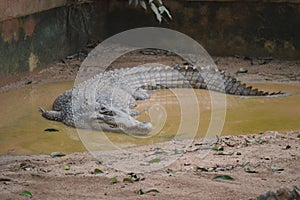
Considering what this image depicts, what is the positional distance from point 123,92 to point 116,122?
120 centimetres

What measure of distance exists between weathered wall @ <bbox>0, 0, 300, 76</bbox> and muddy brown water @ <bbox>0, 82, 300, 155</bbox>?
3.50 ft

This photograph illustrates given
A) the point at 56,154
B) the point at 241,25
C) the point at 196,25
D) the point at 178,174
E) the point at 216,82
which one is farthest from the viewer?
the point at 196,25

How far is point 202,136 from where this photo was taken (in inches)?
199

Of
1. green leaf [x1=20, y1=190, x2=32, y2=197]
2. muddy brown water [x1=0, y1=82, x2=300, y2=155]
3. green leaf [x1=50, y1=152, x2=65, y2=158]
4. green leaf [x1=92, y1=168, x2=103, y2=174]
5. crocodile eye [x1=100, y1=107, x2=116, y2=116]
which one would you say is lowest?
muddy brown water [x1=0, y1=82, x2=300, y2=155]

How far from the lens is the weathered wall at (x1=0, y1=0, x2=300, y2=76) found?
25.3 ft

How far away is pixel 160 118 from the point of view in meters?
5.62

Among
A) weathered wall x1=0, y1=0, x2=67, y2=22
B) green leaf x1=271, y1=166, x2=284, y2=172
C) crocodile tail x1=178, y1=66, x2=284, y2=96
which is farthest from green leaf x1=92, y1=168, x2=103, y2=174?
weathered wall x1=0, y1=0, x2=67, y2=22

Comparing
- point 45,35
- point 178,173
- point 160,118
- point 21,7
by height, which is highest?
point 21,7

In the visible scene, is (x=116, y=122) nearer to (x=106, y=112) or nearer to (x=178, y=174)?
(x=106, y=112)

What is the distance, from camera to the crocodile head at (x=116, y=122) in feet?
16.9

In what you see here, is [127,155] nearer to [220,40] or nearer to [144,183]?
[144,183]

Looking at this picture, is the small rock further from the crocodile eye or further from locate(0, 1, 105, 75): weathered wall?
the crocodile eye

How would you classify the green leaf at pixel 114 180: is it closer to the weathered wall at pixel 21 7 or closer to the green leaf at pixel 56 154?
the green leaf at pixel 56 154

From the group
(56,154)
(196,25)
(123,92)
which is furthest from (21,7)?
(56,154)
